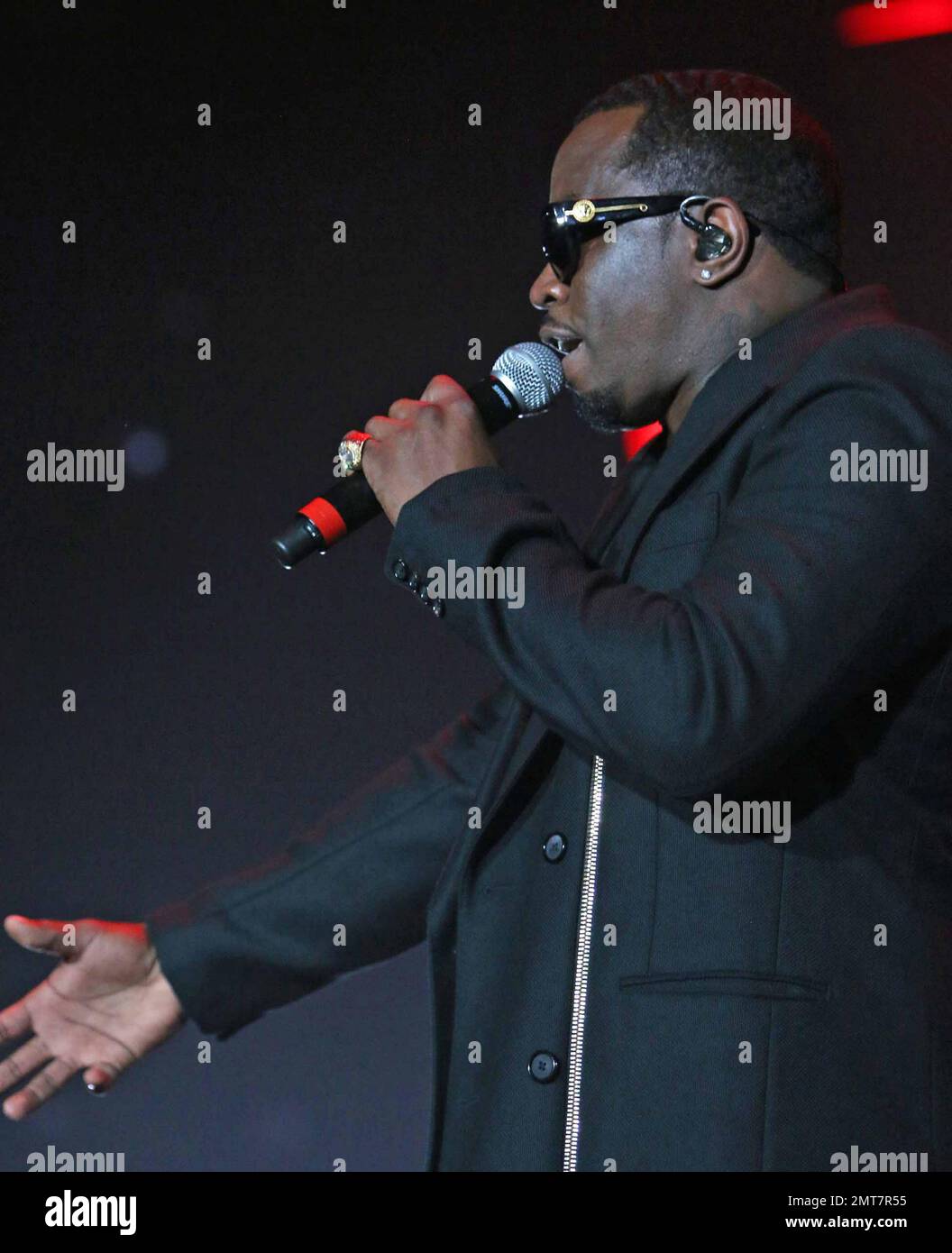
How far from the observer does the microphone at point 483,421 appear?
138 centimetres

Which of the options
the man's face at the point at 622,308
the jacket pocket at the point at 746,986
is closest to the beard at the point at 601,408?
the man's face at the point at 622,308

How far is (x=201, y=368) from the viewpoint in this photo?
2590mm

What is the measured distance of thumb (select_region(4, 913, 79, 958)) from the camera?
4.86ft

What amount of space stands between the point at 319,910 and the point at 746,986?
23.5 inches

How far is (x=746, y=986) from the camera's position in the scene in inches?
45.6

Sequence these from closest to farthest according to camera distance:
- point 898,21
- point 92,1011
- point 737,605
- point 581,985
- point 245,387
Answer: point 737,605, point 581,985, point 92,1011, point 898,21, point 245,387

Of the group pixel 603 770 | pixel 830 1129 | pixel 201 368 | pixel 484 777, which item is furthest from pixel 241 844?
pixel 830 1129

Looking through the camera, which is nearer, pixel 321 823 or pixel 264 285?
pixel 321 823

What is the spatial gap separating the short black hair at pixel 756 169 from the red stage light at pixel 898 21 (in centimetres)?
102

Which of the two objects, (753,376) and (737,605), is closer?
(737,605)

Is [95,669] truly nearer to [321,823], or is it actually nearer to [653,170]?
[321,823]

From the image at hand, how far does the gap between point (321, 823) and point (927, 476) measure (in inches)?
31.4

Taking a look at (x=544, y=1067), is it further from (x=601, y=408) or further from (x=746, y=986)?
(x=601, y=408)

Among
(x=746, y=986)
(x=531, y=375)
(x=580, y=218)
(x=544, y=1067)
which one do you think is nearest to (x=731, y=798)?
(x=746, y=986)
